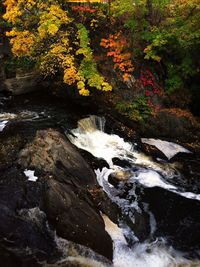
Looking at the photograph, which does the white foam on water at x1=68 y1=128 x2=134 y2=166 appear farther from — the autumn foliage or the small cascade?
the autumn foliage

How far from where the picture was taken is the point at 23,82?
15.6 metres

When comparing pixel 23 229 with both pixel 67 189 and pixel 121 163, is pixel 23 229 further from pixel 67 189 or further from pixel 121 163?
pixel 121 163

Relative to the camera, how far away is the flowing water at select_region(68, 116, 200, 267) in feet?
28.1

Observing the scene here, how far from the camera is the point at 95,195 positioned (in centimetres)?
985

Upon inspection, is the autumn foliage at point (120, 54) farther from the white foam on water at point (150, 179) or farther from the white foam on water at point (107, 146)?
the white foam on water at point (150, 179)

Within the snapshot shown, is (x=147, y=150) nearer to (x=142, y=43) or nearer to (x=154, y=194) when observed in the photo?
(x=154, y=194)

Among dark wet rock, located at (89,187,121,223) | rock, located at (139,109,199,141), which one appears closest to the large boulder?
dark wet rock, located at (89,187,121,223)

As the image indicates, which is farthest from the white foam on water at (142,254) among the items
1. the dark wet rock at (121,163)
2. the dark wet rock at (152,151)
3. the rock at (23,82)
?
the rock at (23,82)

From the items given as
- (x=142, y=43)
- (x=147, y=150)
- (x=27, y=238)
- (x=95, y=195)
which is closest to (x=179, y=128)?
(x=147, y=150)

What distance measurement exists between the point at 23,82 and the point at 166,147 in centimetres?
684

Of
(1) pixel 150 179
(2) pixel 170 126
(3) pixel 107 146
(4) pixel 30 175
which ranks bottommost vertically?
(1) pixel 150 179

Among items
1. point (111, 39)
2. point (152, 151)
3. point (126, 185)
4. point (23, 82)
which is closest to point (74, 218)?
point (126, 185)

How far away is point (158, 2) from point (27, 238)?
41.4 feet

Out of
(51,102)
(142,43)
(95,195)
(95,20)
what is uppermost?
(95,20)
